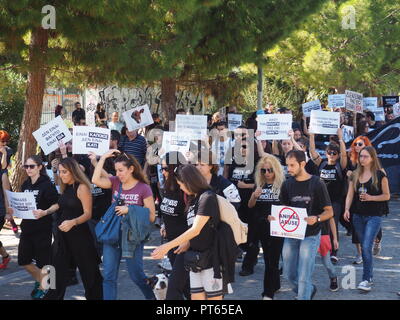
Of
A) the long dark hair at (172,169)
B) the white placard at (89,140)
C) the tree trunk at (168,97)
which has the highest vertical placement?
the tree trunk at (168,97)

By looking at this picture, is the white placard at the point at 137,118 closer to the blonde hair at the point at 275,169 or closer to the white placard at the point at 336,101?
the blonde hair at the point at 275,169

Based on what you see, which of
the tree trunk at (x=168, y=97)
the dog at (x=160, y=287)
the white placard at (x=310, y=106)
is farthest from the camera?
the tree trunk at (x=168, y=97)

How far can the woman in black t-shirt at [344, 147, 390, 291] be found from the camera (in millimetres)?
7574

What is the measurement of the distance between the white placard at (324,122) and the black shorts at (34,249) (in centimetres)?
→ 494

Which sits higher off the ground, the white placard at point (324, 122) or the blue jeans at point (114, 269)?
the white placard at point (324, 122)

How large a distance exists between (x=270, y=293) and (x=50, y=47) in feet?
19.9

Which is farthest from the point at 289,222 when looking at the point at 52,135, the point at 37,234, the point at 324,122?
the point at 324,122

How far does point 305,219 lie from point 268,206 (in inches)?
54.5

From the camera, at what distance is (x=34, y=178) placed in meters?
7.47

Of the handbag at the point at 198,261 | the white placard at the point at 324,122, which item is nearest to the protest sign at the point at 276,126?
the white placard at the point at 324,122

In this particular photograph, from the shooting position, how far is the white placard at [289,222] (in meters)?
6.39

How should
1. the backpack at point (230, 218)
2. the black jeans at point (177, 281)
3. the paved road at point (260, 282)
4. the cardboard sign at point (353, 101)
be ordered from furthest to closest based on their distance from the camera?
1. the cardboard sign at point (353, 101)
2. the paved road at point (260, 282)
3. the black jeans at point (177, 281)
4. the backpack at point (230, 218)
